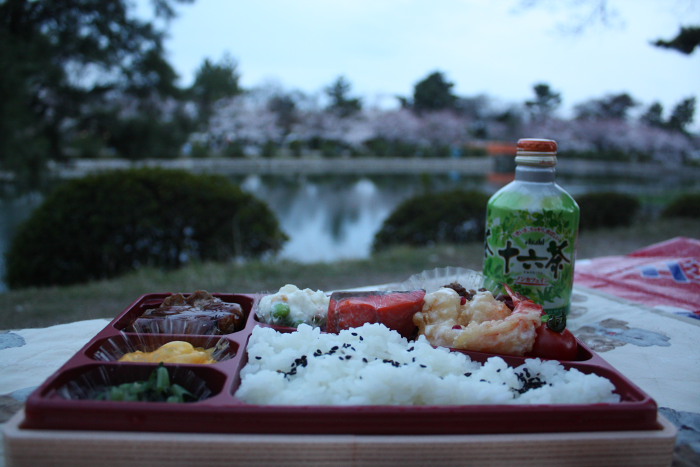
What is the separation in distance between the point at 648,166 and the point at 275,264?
117 ft

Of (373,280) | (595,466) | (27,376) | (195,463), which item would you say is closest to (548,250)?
(595,466)

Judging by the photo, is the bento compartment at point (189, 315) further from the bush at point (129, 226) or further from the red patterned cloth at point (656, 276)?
the bush at point (129, 226)

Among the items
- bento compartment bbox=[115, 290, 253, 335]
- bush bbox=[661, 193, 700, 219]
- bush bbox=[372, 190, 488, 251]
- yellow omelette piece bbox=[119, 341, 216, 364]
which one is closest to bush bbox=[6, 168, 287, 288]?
bush bbox=[372, 190, 488, 251]

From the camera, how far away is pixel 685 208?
10.9 m

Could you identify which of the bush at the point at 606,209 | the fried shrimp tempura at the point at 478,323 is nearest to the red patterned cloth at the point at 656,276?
the fried shrimp tempura at the point at 478,323

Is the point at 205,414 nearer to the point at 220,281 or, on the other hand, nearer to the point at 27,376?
the point at 27,376

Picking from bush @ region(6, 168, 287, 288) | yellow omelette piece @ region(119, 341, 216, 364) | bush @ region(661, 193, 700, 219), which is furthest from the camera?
bush @ region(661, 193, 700, 219)

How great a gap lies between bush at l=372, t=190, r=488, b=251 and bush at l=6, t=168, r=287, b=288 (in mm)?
2632

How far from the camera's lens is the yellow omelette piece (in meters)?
1.39

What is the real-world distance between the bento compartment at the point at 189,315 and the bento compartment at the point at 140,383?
12.5 inches

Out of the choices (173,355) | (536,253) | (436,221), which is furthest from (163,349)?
(436,221)

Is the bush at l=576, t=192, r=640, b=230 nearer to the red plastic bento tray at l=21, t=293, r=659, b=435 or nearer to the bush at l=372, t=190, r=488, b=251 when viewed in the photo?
the bush at l=372, t=190, r=488, b=251

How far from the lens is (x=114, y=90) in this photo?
35.4ft

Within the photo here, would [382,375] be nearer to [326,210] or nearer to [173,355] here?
[173,355]
